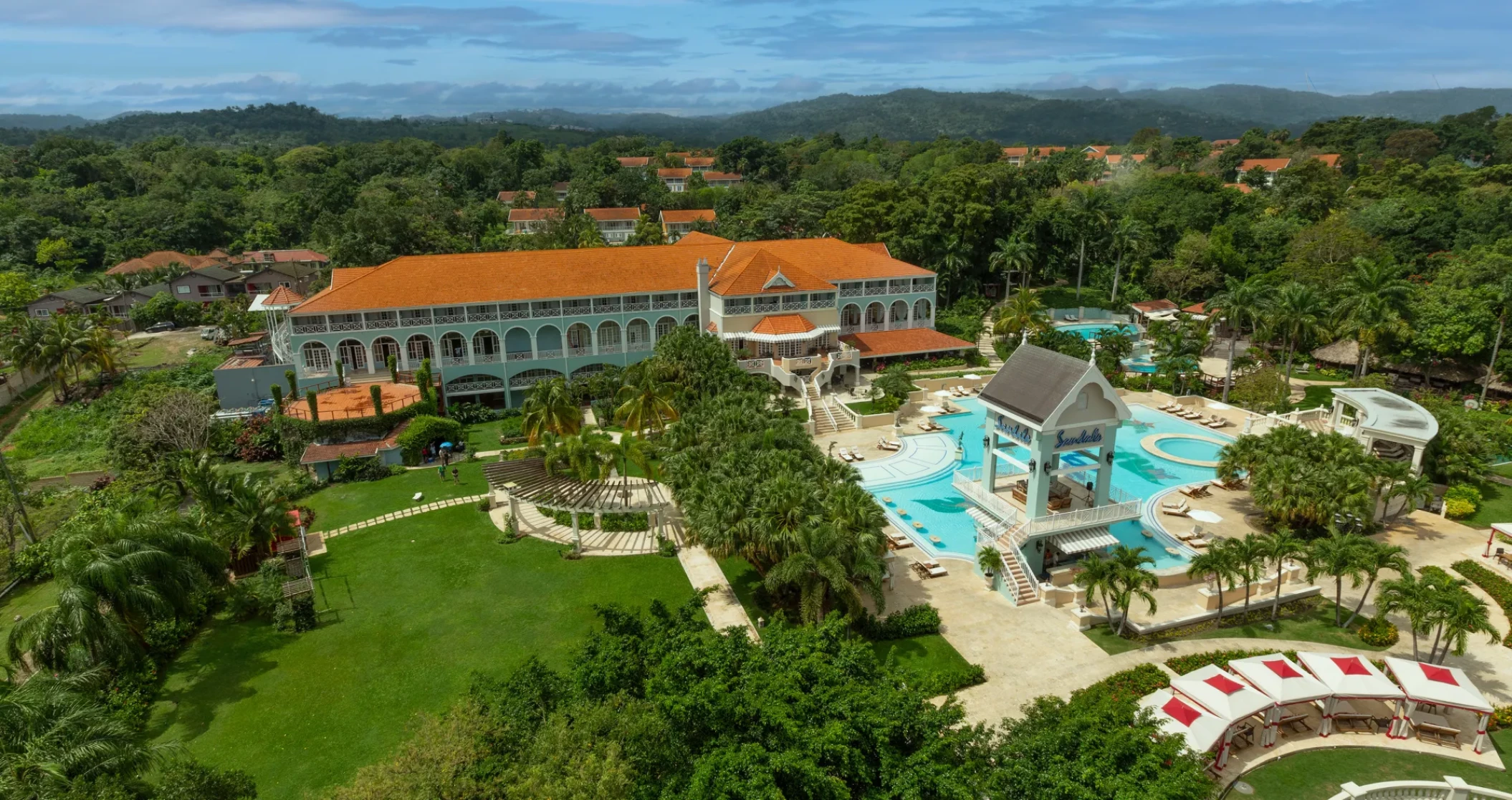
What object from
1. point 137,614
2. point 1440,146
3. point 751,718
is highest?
point 1440,146

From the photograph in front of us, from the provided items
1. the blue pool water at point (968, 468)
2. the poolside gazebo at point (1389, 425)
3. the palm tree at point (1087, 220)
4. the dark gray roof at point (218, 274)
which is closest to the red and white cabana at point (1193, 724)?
the blue pool water at point (968, 468)

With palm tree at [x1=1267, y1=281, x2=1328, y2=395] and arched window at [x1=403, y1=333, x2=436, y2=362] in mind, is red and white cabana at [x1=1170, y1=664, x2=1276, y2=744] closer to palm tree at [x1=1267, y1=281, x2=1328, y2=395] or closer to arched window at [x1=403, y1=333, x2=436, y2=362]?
palm tree at [x1=1267, y1=281, x2=1328, y2=395]

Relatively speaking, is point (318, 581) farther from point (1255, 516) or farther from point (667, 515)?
point (1255, 516)

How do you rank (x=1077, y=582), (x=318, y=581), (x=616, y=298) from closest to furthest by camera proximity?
(x=1077, y=582) < (x=318, y=581) < (x=616, y=298)

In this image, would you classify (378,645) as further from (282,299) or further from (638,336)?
(282,299)

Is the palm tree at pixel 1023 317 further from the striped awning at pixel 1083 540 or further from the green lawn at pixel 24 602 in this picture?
the green lawn at pixel 24 602

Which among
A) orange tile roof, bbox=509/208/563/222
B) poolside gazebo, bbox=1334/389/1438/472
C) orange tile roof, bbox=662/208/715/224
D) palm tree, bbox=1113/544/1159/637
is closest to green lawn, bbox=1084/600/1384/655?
palm tree, bbox=1113/544/1159/637

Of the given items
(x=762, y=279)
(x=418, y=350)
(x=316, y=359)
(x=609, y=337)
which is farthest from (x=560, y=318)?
(x=316, y=359)

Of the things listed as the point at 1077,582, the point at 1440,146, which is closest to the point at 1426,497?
the point at 1077,582
